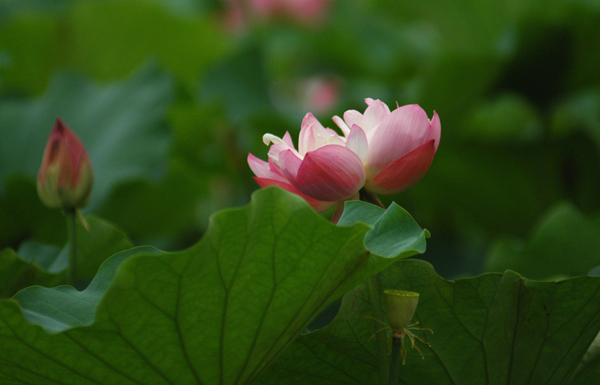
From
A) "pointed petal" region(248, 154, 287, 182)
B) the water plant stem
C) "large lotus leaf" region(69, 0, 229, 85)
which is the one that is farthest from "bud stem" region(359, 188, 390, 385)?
"large lotus leaf" region(69, 0, 229, 85)

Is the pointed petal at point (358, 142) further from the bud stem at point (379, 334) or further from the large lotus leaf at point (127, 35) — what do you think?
the large lotus leaf at point (127, 35)

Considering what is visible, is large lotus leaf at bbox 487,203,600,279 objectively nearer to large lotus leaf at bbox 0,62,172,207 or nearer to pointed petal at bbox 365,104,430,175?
pointed petal at bbox 365,104,430,175

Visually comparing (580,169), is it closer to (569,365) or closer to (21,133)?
(569,365)

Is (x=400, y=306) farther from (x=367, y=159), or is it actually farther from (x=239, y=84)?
(x=239, y=84)

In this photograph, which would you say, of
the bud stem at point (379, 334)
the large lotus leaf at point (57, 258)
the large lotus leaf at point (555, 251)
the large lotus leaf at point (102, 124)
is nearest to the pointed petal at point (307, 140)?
the bud stem at point (379, 334)

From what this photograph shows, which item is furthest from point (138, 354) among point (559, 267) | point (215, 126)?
point (215, 126)

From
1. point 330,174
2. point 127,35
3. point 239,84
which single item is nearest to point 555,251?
point 330,174
